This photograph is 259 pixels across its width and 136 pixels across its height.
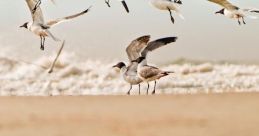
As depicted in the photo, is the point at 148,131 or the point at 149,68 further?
the point at 149,68

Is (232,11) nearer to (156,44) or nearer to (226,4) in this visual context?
(226,4)

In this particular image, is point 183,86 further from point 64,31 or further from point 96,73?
point 64,31

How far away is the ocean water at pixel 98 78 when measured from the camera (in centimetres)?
204

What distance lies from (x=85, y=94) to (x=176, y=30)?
433 mm

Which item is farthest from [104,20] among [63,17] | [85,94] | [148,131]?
[148,131]

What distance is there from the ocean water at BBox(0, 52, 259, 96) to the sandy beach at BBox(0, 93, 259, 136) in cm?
5

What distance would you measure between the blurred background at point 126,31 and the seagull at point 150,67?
22mm

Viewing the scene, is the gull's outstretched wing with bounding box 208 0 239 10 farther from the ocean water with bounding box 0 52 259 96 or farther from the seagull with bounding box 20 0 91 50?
the seagull with bounding box 20 0 91 50

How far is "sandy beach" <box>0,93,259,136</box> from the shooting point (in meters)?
1.80

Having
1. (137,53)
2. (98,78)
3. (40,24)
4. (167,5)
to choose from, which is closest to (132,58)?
(137,53)

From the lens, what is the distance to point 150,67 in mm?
2076

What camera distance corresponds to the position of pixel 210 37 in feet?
6.85

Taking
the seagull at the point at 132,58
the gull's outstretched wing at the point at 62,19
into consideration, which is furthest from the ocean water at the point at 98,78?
the gull's outstretched wing at the point at 62,19

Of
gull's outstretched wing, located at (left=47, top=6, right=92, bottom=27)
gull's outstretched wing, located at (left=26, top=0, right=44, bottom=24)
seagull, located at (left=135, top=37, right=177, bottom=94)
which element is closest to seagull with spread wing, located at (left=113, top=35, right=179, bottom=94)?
seagull, located at (left=135, top=37, right=177, bottom=94)
